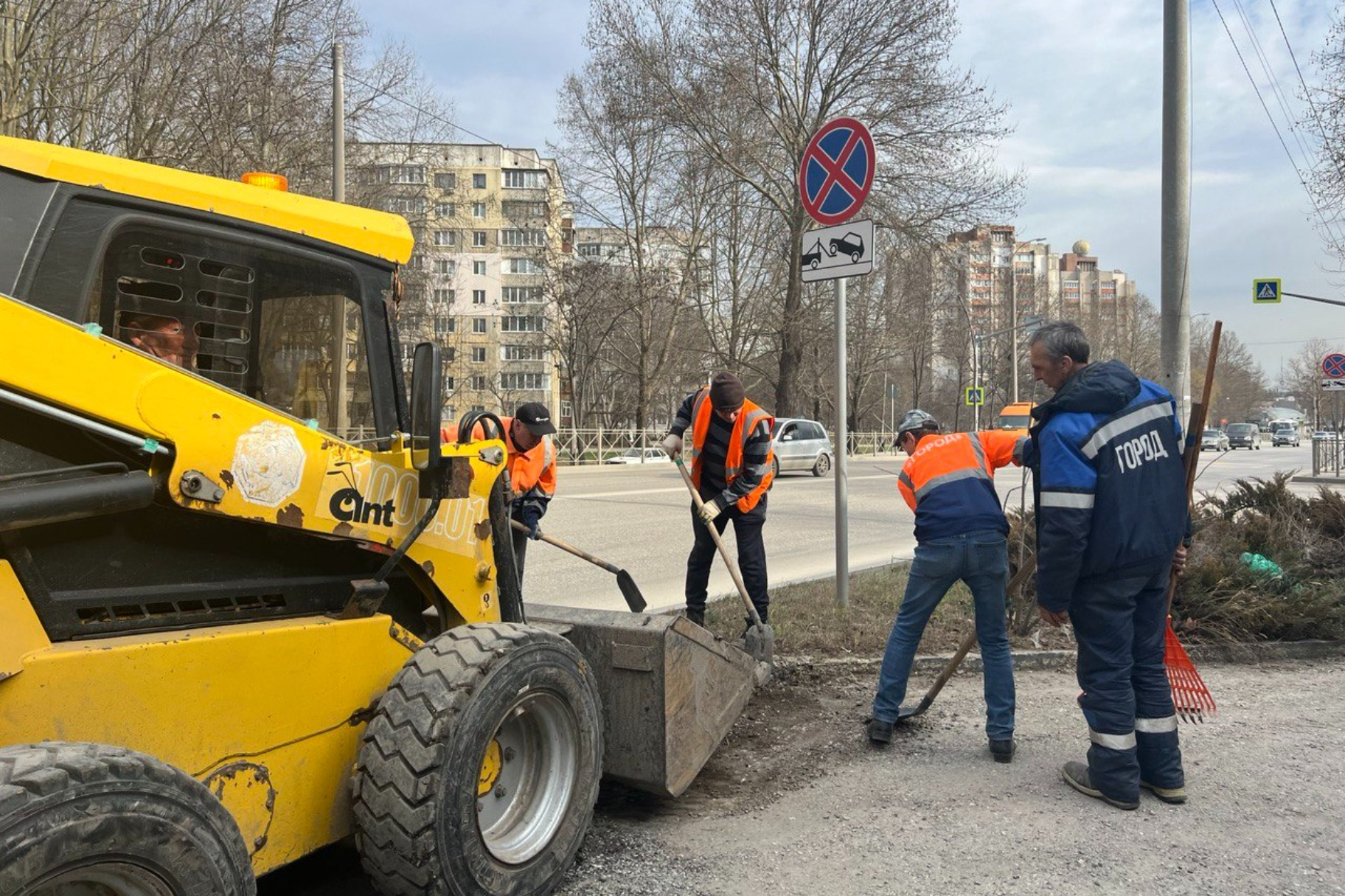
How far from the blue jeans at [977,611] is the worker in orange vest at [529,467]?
2332 mm

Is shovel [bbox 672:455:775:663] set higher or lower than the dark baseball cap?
lower

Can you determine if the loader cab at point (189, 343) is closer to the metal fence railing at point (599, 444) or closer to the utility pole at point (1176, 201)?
the utility pole at point (1176, 201)

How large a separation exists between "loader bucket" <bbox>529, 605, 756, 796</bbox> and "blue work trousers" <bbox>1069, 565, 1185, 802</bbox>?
159 cm

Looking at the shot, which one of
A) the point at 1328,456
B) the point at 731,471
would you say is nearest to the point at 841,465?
the point at 731,471

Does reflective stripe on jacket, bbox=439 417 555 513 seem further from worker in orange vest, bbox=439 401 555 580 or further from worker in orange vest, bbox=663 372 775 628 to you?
worker in orange vest, bbox=663 372 775 628

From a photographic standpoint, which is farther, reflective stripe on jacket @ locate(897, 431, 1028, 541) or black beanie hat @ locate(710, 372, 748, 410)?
black beanie hat @ locate(710, 372, 748, 410)

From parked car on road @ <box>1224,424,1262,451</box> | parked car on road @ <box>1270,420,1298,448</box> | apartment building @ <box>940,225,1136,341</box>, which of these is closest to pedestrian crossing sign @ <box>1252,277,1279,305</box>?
apartment building @ <box>940,225,1136,341</box>

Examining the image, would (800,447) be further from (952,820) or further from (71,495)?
(71,495)

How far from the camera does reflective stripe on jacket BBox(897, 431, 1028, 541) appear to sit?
4.32 meters

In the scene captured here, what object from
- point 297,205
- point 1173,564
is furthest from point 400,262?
point 1173,564

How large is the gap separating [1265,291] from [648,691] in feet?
64.8

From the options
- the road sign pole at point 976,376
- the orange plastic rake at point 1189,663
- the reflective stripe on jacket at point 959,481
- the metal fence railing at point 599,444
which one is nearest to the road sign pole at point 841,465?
the reflective stripe on jacket at point 959,481

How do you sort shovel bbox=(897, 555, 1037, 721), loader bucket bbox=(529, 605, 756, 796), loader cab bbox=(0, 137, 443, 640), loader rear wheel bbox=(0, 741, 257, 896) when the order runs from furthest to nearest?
shovel bbox=(897, 555, 1037, 721)
loader bucket bbox=(529, 605, 756, 796)
loader cab bbox=(0, 137, 443, 640)
loader rear wheel bbox=(0, 741, 257, 896)

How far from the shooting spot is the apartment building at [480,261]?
25453 millimetres
